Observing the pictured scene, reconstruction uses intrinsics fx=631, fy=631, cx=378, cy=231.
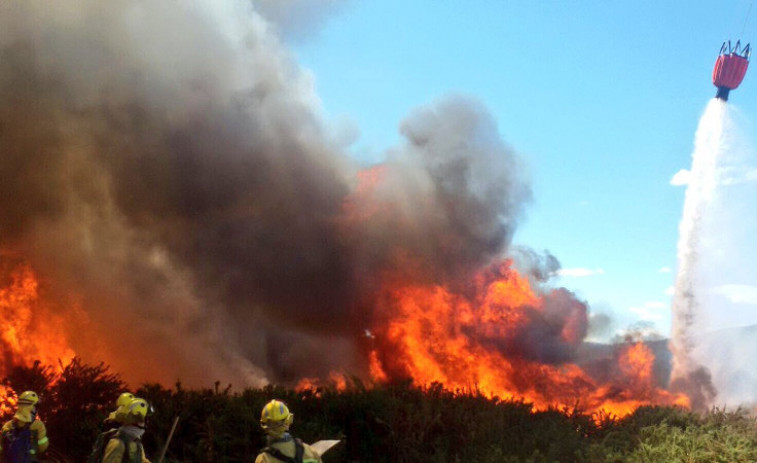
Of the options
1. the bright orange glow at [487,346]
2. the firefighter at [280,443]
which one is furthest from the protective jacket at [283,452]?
the bright orange glow at [487,346]

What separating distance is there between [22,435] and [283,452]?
5.34m

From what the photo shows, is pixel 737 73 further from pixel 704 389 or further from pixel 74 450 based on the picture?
pixel 74 450

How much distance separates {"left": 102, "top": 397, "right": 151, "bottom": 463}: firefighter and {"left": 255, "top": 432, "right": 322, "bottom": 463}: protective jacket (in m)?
1.58

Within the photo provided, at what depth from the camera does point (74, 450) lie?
12.1 metres

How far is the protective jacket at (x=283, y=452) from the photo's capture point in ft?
20.3

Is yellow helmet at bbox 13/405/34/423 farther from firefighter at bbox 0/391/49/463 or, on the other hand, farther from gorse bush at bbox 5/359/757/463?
gorse bush at bbox 5/359/757/463

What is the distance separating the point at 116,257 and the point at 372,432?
21.9m

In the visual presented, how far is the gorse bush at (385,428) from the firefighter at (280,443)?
538 centimetres

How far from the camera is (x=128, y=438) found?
685 centimetres

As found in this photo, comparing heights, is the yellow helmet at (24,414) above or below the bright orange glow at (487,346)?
below

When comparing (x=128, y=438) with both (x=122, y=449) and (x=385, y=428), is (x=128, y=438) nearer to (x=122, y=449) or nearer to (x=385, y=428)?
(x=122, y=449)

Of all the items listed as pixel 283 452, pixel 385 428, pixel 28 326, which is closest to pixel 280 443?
pixel 283 452

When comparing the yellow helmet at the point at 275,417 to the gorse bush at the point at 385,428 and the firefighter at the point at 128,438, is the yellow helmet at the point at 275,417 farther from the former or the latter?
the gorse bush at the point at 385,428

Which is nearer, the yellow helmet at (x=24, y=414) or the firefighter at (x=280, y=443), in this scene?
the firefighter at (x=280, y=443)
